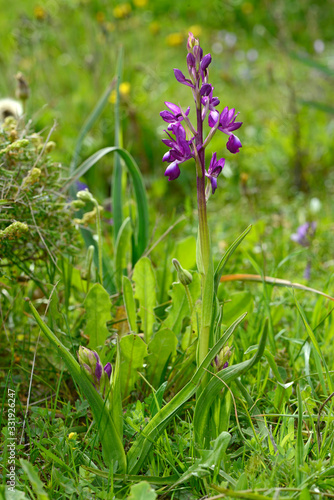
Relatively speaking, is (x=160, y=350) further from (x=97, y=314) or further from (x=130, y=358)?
(x=97, y=314)

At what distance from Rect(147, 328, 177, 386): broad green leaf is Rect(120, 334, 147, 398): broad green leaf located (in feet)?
0.16

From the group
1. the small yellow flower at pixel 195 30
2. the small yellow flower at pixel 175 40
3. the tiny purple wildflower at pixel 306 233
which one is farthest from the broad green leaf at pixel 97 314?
the small yellow flower at pixel 195 30

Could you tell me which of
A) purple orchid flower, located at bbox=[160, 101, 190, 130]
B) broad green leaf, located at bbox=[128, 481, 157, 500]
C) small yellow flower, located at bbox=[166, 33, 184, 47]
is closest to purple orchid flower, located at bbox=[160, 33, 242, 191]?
purple orchid flower, located at bbox=[160, 101, 190, 130]

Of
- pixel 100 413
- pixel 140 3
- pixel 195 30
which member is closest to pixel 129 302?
pixel 100 413

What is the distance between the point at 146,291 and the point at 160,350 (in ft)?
0.84

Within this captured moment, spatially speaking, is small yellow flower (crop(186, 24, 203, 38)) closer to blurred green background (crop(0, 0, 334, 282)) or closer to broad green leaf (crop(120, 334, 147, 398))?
blurred green background (crop(0, 0, 334, 282))

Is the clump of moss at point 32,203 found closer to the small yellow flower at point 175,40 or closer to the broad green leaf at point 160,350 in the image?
the broad green leaf at point 160,350

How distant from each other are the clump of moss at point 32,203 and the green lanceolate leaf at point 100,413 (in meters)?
0.48

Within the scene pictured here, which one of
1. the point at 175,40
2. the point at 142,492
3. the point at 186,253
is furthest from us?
the point at 175,40

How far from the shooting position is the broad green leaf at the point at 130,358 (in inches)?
57.2

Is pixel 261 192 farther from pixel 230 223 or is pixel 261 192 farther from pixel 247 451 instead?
pixel 247 451

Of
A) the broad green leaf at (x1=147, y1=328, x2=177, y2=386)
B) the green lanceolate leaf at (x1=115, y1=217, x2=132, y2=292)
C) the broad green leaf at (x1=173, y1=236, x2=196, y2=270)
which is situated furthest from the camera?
the broad green leaf at (x1=173, y1=236, x2=196, y2=270)

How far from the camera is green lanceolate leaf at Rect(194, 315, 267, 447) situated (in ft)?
3.80

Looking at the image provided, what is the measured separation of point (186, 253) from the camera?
2.14m
